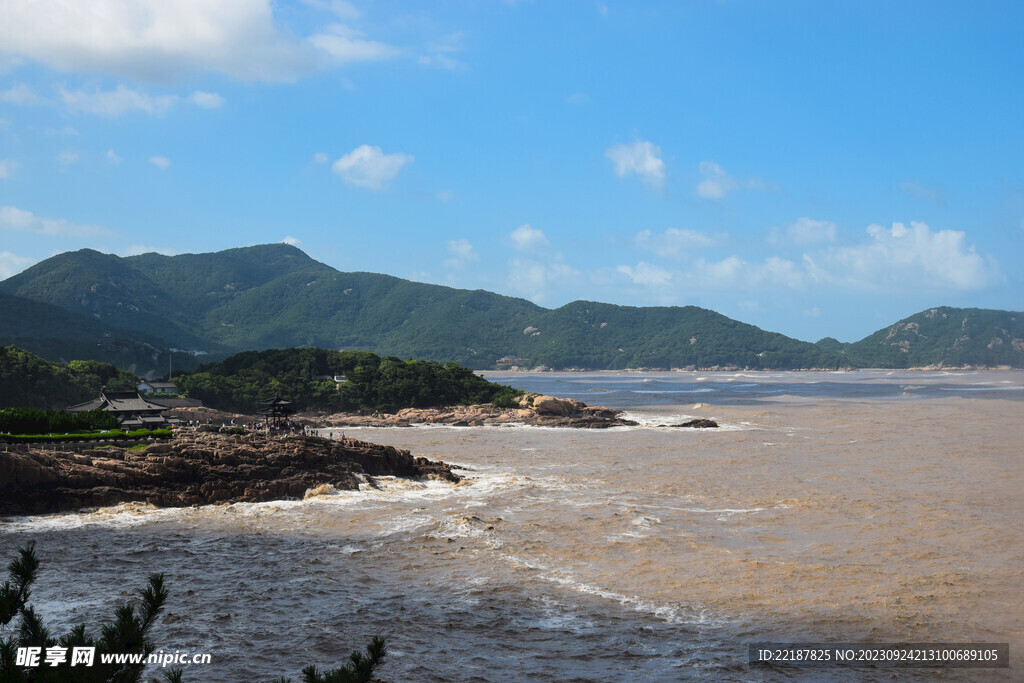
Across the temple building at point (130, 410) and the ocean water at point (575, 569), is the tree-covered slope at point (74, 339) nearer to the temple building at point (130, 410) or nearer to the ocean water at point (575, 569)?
the temple building at point (130, 410)

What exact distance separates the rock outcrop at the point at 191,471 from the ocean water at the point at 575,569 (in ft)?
3.71

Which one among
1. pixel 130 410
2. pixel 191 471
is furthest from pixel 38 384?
pixel 191 471

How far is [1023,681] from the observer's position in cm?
1082

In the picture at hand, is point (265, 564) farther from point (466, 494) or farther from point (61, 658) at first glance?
point (61, 658)

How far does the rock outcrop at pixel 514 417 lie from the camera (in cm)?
5722

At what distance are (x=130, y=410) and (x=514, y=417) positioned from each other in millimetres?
31015

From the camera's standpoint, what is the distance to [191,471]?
26.8 metres

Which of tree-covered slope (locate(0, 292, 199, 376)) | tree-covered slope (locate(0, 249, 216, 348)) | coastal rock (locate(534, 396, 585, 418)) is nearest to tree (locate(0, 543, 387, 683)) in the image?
coastal rock (locate(534, 396, 585, 418))

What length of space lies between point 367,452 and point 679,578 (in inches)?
731

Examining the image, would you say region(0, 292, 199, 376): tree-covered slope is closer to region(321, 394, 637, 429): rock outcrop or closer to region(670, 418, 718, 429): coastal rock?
region(321, 394, 637, 429): rock outcrop

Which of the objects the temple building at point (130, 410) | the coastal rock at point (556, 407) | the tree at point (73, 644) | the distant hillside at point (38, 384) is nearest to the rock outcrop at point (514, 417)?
the coastal rock at point (556, 407)

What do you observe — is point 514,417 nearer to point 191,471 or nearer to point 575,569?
point 191,471

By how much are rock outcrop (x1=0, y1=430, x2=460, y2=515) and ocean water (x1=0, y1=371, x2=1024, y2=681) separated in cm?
113

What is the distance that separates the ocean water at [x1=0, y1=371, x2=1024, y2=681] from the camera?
1223cm
